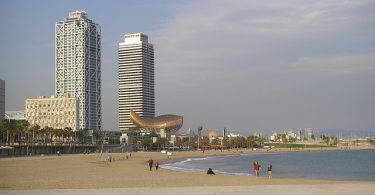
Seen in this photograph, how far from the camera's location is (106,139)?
194 meters

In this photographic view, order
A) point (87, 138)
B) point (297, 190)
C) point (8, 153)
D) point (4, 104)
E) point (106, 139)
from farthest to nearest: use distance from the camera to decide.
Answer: point (106, 139) < point (87, 138) < point (4, 104) < point (8, 153) < point (297, 190)

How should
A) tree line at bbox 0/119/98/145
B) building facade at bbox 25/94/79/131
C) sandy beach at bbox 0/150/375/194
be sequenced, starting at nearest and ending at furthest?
sandy beach at bbox 0/150/375/194, tree line at bbox 0/119/98/145, building facade at bbox 25/94/79/131

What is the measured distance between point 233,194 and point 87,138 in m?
165

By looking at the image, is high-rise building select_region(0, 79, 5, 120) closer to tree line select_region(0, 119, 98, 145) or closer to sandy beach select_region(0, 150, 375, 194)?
tree line select_region(0, 119, 98, 145)

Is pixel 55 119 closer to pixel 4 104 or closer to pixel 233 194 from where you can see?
pixel 4 104

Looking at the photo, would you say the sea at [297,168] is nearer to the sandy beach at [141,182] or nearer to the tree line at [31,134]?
the sandy beach at [141,182]

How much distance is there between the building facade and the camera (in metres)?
191

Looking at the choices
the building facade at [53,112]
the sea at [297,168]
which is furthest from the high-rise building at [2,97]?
the building facade at [53,112]

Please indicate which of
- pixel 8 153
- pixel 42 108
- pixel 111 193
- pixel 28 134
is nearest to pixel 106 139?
pixel 42 108

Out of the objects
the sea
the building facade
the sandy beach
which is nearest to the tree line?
the building facade

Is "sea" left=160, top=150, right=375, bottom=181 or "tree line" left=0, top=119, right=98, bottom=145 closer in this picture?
"sea" left=160, top=150, right=375, bottom=181

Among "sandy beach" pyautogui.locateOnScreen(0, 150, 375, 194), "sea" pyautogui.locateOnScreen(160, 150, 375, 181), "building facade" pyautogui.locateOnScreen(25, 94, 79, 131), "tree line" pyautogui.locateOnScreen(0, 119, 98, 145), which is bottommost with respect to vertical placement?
"sea" pyautogui.locateOnScreen(160, 150, 375, 181)

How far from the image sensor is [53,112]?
191 meters

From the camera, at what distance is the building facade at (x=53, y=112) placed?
626ft
